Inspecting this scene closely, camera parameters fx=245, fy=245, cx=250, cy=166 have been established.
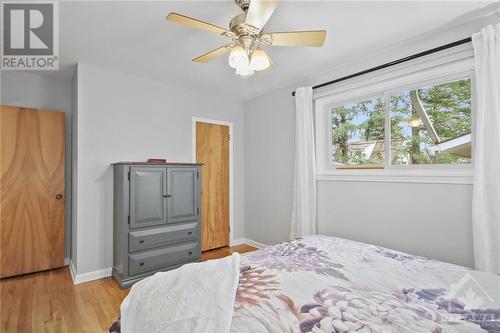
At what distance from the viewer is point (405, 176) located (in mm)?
2275

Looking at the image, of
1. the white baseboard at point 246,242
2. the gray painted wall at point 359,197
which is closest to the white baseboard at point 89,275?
the white baseboard at point 246,242

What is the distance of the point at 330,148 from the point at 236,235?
2.16 m

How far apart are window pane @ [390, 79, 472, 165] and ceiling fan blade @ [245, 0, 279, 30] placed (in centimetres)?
174

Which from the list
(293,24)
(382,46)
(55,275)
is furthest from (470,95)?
(55,275)

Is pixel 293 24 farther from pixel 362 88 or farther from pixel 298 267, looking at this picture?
pixel 298 267

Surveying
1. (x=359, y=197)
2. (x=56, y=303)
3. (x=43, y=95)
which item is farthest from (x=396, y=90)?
(x=43, y=95)

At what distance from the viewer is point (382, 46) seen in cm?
236

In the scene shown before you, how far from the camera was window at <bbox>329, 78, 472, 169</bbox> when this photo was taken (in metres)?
2.12

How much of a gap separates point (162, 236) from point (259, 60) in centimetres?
220

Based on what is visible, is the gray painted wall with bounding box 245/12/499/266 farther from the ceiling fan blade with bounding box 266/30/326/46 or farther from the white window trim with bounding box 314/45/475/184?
the ceiling fan blade with bounding box 266/30/326/46

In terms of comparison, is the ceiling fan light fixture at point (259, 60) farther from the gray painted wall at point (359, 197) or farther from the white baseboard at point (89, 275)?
the white baseboard at point (89, 275)

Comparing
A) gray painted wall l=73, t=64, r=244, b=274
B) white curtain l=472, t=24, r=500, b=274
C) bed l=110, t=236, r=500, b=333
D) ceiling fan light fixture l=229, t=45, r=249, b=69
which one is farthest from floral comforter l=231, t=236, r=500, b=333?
gray painted wall l=73, t=64, r=244, b=274

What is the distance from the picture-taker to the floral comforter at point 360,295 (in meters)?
0.99

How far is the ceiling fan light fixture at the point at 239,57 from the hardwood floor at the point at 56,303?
225 cm
